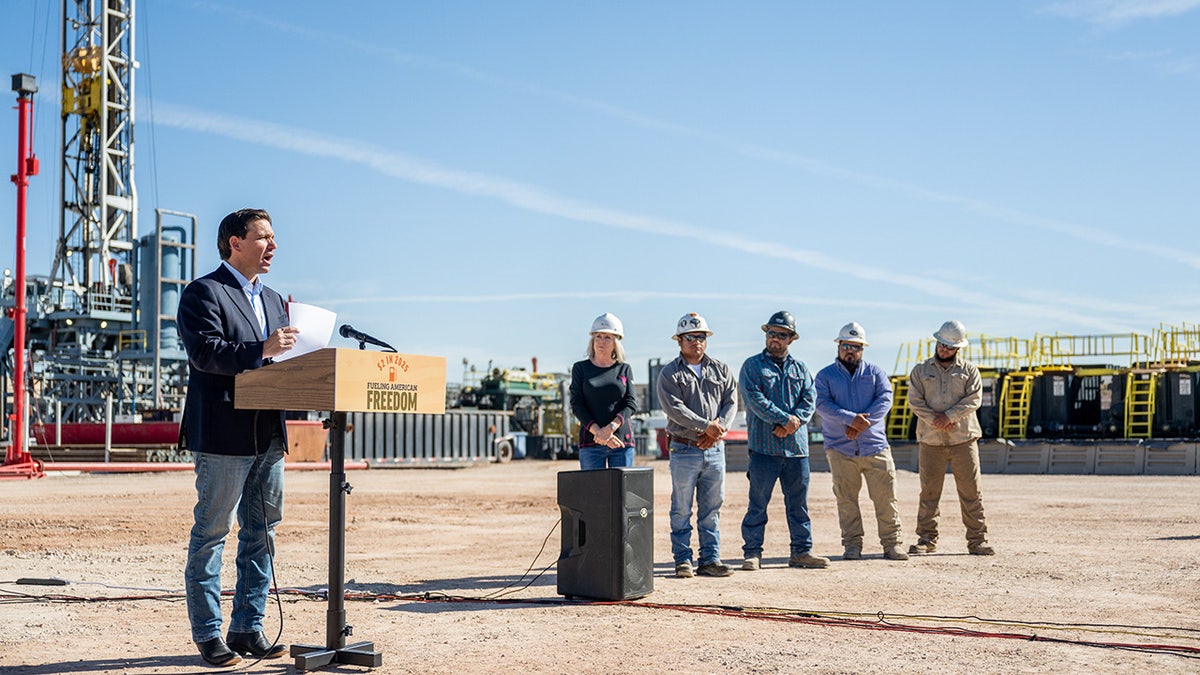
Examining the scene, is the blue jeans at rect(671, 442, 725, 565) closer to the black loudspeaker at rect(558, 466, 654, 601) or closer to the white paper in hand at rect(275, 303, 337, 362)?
the black loudspeaker at rect(558, 466, 654, 601)

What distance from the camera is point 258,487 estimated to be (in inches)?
208

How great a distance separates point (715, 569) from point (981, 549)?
2.86m

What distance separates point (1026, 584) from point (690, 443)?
2.50m

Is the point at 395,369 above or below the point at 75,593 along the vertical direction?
above

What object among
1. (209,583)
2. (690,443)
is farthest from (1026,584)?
(209,583)

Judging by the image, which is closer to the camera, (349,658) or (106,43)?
(349,658)

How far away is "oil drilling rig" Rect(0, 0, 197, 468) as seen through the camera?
4203 cm

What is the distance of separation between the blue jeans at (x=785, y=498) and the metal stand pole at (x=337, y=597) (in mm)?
4522

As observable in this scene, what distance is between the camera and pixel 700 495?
344 inches

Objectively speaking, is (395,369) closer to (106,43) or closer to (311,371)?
(311,371)

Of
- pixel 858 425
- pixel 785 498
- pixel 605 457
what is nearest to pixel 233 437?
pixel 605 457

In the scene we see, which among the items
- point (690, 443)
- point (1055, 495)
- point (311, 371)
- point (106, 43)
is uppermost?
point (106, 43)

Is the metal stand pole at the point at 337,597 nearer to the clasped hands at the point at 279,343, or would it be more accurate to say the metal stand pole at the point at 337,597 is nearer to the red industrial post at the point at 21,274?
the clasped hands at the point at 279,343

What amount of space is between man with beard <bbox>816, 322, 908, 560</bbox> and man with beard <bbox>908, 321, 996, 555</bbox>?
0.51 m
